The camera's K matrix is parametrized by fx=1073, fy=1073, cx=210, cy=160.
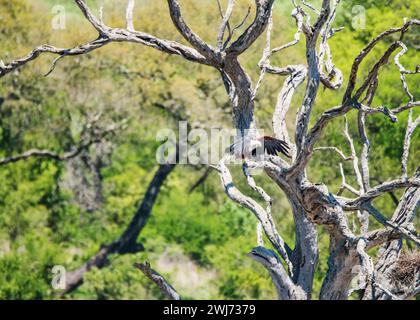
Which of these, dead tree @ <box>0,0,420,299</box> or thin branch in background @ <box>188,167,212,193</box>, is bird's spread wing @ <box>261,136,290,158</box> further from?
thin branch in background @ <box>188,167,212,193</box>

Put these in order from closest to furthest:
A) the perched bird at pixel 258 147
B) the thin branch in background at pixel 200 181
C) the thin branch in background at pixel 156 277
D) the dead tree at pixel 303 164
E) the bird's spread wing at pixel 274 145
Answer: the dead tree at pixel 303 164, the thin branch in background at pixel 156 277, the perched bird at pixel 258 147, the bird's spread wing at pixel 274 145, the thin branch in background at pixel 200 181

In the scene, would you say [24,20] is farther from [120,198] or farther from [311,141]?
[311,141]

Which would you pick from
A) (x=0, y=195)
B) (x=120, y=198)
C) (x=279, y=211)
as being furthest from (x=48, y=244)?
(x=279, y=211)

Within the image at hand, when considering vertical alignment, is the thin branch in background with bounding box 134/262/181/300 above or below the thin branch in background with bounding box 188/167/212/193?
below

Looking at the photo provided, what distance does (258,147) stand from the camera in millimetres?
11898

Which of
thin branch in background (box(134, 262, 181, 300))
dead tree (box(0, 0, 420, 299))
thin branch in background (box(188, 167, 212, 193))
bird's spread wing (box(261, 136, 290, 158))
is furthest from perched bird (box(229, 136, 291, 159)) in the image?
thin branch in background (box(188, 167, 212, 193))

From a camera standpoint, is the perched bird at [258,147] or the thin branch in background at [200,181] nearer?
the perched bird at [258,147]

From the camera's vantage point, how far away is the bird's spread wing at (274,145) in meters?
11.9

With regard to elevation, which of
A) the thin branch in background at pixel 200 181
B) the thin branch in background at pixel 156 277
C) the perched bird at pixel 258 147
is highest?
the perched bird at pixel 258 147

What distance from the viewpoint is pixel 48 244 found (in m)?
31.2

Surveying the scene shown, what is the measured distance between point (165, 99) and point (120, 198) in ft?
22.9

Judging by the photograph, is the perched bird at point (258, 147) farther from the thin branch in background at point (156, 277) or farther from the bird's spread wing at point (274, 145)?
the thin branch in background at point (156, 277)

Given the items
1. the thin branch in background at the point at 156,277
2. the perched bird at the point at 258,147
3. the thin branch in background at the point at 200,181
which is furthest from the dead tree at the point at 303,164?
the thin branch in background at the point at 200,181

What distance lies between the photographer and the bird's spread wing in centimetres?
1195
